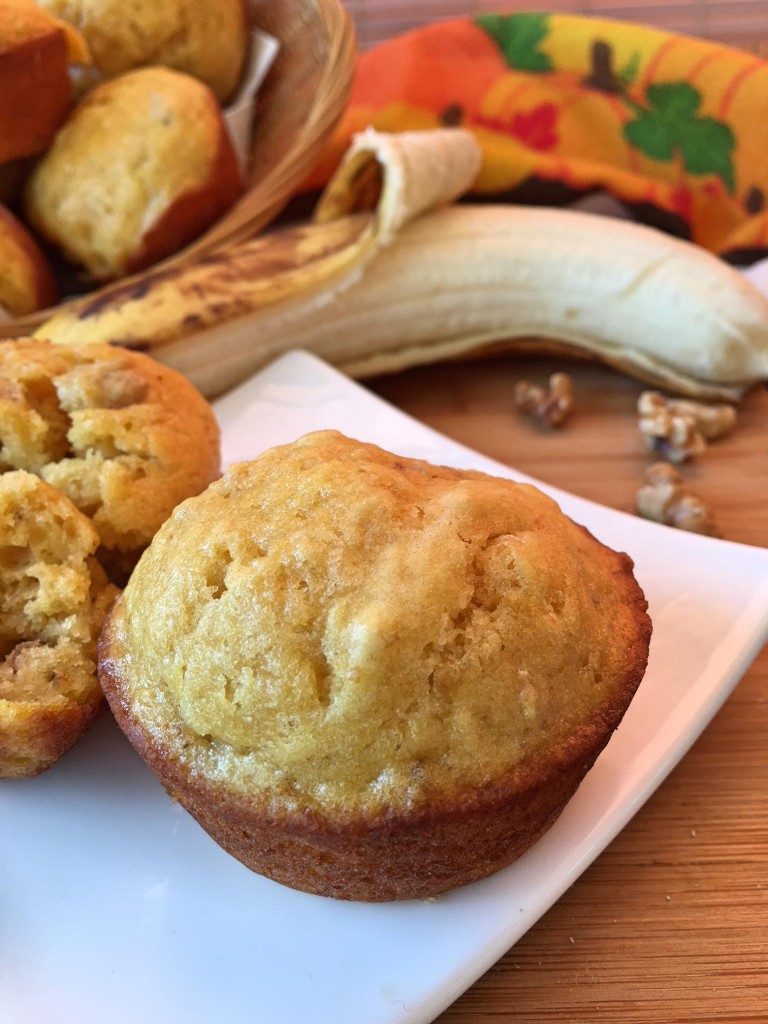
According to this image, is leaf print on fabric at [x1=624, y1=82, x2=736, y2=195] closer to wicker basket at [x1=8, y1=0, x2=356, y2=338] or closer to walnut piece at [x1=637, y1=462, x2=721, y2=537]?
wicker basket at [x1=8, y1=0, x2=356, y2=338]

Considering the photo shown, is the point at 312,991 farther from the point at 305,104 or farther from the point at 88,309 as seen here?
the point at 305,104

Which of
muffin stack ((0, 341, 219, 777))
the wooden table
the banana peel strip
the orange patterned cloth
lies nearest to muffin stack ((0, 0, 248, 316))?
the banana peel strip

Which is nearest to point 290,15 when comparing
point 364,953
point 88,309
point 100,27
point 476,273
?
point 100,27

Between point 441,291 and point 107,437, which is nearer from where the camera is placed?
point 107,437

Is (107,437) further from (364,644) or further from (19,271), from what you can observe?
(19,271)

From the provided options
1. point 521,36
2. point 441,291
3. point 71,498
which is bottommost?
point 441,291

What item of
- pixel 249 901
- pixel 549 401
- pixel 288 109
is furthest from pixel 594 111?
pixel 249 901
